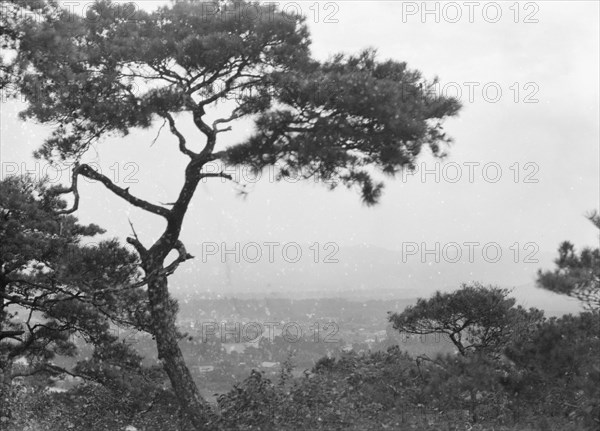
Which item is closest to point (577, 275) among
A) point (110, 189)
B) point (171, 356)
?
point (171, 356)

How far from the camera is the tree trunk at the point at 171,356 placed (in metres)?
12.2

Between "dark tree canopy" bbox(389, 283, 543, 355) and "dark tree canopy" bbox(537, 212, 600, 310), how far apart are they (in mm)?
5803

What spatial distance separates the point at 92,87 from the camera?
40.5 ft

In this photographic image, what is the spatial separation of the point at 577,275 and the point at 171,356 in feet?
26.9

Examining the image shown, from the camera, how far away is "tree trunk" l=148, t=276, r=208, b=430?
12219mm

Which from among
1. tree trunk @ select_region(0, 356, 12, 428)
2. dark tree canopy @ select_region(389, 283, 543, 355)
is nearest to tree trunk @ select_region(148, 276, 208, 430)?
tree trunk @ select_region(0, 356, 12, 428)

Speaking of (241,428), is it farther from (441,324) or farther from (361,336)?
(361,336)

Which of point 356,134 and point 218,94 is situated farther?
point 218,94

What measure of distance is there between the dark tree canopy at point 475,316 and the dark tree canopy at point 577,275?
580 cm

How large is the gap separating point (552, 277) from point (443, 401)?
492 centimetres

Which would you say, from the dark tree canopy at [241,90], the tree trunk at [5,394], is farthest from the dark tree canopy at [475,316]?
the tree trunk at [5,394]

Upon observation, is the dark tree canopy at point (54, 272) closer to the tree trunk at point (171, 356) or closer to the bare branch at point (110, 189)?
the bare branch at point (110, 189)

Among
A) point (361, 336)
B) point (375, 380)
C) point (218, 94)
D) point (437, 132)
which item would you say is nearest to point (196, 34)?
point (218, 94)

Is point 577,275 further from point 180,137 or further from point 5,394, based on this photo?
point 5,394
